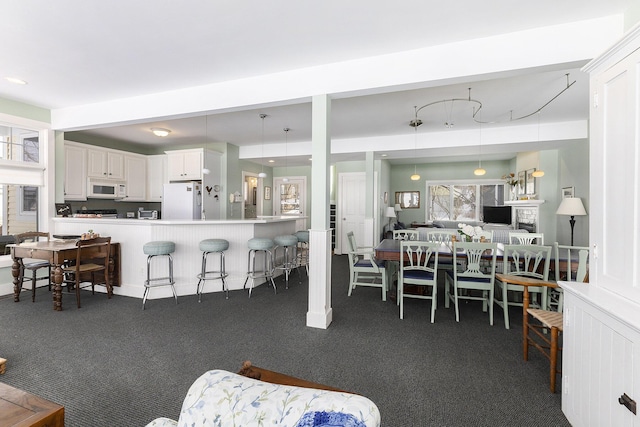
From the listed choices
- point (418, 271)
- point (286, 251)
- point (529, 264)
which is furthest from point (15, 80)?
point (529, 264)

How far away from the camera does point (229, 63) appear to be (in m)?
2.97

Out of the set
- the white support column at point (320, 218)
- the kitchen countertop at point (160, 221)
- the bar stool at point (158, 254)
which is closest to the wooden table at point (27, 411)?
the white support column at point (320, 218)

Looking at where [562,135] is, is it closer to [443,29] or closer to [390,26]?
[443,29]

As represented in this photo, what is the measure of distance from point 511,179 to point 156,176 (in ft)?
29.0

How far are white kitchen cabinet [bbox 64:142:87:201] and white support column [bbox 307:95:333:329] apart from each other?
15.3ft

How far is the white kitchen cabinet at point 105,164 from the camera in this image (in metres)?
5.37

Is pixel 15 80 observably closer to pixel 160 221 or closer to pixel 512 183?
pixel 160 221

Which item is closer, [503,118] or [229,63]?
[229,63]

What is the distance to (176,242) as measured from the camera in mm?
4074

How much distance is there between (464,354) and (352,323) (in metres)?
1.11

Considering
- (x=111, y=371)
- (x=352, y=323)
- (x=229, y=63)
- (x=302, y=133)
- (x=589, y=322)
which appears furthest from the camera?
(x=302, y=133)

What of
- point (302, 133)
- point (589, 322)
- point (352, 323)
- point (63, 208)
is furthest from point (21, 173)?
point (589, 322)

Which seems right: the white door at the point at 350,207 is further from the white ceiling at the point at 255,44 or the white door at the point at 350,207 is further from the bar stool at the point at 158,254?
the bar stool at the point at 158,254

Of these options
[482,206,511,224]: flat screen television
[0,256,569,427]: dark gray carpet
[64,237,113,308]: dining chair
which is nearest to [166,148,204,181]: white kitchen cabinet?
[64,237,113,308]: dining chair
